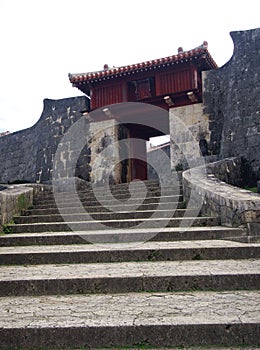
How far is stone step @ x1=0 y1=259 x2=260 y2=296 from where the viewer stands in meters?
2.81

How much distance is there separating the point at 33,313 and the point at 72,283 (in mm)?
494

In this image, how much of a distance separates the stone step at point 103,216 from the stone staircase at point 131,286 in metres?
0.36

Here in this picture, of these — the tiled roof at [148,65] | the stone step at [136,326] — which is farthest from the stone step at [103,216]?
the tiled roof at [148,65]

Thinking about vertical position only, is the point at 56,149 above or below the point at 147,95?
below

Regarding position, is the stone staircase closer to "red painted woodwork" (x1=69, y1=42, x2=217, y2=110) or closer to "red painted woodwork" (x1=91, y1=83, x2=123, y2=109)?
"red painted woodwork" (x1=69, y1=42, x2=217, y2=110)

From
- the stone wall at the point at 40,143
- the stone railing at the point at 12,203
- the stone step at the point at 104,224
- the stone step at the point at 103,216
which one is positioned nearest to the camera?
the stone step at the point at 104,224

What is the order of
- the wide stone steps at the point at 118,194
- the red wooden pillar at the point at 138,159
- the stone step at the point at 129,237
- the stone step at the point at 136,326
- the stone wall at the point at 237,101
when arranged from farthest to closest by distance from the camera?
the red wooden pillar at the point at 138,159 → the stone wall at the point at 237,101 → the wide stone steps at the point at 118,194 → the stone step at the point at 129,237 → the stone step at the point at 136,326

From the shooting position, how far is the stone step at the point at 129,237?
401 cm

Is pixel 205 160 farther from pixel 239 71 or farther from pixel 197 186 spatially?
pixel 197 186

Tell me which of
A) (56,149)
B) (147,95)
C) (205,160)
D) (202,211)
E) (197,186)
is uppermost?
(147,95)

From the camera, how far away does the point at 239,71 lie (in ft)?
35.6

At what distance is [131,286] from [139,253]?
702mm

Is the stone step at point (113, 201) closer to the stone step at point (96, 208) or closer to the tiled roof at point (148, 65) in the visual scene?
the stone step at point (96, 208)

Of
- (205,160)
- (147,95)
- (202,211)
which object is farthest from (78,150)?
(202,211)
